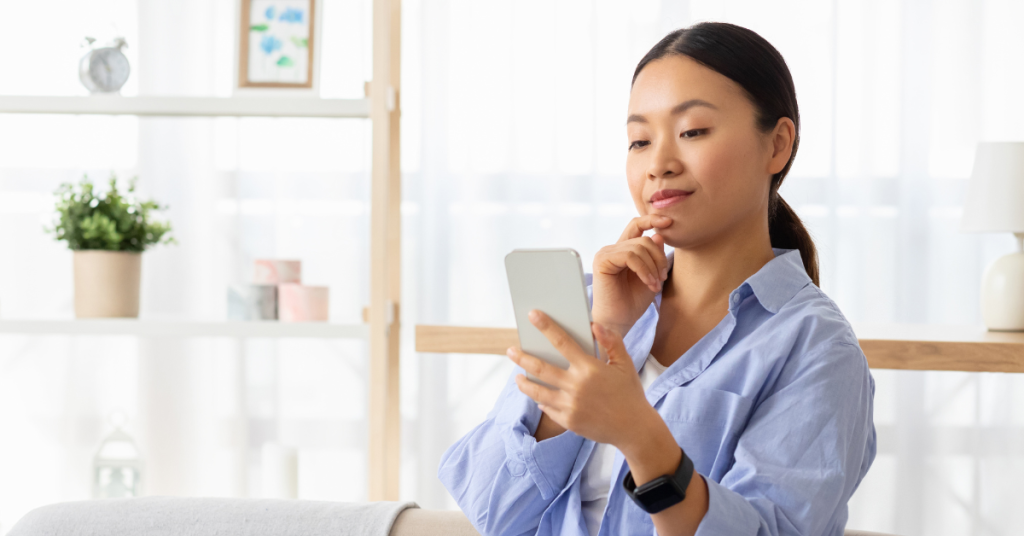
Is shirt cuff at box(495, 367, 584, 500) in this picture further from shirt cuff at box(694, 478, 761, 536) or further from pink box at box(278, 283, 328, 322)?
pink box at box(278, 283, 328, 322)

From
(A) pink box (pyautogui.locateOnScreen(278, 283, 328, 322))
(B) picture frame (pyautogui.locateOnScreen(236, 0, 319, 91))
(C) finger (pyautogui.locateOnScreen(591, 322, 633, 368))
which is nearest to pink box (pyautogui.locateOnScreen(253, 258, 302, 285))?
(A) pink box (pyautogui.locateOnScreen(278, 283, 328, 322))

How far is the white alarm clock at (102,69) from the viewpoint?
5.49 feet

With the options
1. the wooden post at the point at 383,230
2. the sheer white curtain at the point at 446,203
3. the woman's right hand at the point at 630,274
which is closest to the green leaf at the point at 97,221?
the sheer white curtain at the point at 446,203

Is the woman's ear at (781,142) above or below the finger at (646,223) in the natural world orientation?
above

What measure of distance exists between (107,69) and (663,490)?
154cm

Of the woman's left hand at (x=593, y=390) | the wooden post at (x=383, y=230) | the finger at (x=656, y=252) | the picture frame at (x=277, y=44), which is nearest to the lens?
the woman's left hand at (x=593, y=390)

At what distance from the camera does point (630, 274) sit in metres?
0.96

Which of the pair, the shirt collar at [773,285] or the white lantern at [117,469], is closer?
the shirt collar at [773,285]

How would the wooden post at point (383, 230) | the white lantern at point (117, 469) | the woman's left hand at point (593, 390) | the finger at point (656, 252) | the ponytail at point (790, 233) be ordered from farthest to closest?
1. the white lantern at point (117, 469)
2. the wooden post at point (383, 230)
3. the ponytail at point (790, 233)
4. the finger at point (656, 252)
5. the woman's left hand at point (593, 390)

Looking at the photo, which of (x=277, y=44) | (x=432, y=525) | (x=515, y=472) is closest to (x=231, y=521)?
(x=432, y=525)

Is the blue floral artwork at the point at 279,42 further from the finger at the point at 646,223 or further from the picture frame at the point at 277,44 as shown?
the finger at the point at 646,223

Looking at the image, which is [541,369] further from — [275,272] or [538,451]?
[275,272]

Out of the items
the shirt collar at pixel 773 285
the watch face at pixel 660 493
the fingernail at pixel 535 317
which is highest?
the shirt collar at pixel 773 285

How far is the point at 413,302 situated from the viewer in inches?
83.7
